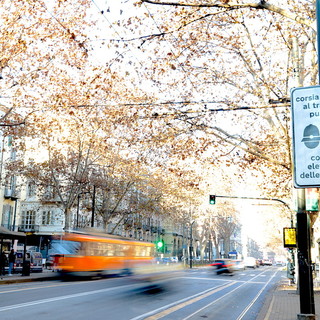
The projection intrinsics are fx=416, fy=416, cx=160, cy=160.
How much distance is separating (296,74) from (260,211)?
179ft

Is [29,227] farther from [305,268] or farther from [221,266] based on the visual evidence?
[305,268]

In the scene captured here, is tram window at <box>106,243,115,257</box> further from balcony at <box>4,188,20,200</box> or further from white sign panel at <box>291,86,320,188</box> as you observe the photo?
white sign panel at <box>291,86,320,188</box>

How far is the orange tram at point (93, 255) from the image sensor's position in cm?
2570

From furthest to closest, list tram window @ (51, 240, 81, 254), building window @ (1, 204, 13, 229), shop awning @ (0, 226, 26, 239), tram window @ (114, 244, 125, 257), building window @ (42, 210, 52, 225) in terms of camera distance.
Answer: building window @ (42, 210, 52, 225) → building window @ (1, 204, 13, 229) → tram window @ (114, 244, 125, 257) → tram window @ (51, 240, 81, 254) → shop awning @ (0, 226, 26, 239)

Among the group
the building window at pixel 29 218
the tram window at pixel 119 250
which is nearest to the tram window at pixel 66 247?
the tram window at pixel 119 250

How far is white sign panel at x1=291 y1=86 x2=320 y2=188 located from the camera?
359 cm

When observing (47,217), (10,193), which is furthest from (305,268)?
(47,217)

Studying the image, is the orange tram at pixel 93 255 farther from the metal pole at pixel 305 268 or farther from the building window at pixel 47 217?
the building window at pixel 47 217

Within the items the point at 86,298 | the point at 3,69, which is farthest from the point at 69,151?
the point at 86,298

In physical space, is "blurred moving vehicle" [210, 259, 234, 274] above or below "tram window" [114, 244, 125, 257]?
below

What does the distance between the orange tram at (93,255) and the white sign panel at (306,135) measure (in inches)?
920

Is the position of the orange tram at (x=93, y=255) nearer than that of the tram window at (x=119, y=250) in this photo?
Yes

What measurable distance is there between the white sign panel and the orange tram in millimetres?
23362

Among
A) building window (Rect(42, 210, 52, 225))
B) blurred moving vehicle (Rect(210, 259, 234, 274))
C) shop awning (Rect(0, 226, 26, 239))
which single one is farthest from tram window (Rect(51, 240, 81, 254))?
building window (Rect(42, 210, 52, 225))
